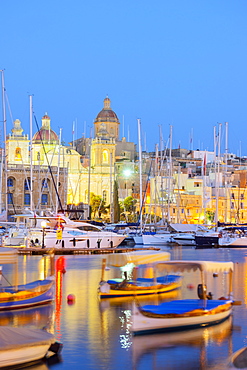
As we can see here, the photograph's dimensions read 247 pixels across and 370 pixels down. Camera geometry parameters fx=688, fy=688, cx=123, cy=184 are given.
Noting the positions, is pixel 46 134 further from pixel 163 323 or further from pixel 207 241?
pixel 163 323

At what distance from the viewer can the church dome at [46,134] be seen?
11800cm

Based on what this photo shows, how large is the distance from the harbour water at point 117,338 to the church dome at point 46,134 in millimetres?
93184

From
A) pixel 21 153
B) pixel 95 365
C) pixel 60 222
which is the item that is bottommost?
pixel 95 365

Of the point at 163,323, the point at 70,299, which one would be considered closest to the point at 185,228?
the point at 70,299

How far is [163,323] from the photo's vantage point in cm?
1766

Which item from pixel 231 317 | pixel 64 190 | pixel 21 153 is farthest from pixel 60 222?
pixel 21 153

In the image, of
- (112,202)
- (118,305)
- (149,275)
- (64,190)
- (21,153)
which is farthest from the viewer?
(21,153)

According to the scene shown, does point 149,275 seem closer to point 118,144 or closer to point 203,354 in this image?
point 203,354

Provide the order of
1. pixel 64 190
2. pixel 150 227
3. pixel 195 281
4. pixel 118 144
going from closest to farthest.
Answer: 1. pixel 195 281
2. pixel 150 227
3. pixel 64 190
4. pixel 118 144

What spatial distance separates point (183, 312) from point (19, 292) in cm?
550

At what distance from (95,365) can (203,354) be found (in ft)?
8.66

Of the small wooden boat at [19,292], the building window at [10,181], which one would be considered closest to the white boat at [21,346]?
the small wooden boat at [19,292]

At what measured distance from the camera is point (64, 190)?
99438mm

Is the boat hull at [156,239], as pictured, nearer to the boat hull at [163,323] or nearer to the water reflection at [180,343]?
the water reflection at [180,343]
